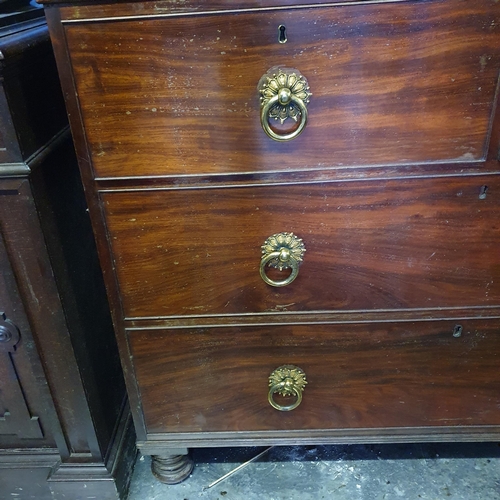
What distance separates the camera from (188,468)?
108cm

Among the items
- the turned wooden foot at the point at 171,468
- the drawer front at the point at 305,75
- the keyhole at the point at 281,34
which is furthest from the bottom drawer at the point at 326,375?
the keyhole at the point at 281,34

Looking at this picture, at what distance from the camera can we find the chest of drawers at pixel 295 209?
2.14 ft

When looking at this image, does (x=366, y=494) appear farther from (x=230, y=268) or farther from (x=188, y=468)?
(x=230, y=268)

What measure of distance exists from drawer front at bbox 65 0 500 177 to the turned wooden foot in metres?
0.62

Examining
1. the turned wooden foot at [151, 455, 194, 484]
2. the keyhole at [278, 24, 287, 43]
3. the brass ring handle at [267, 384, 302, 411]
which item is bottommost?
the turned wooden foot at [151, 455, 194, 484]

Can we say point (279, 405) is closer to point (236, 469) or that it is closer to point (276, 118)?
point (236, 469)

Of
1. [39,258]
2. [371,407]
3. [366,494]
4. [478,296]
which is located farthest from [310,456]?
[39,258]

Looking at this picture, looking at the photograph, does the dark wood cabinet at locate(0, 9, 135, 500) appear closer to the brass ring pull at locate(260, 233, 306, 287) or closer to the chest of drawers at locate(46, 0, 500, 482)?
the chest of drawers at locate(46, 0, 500, 482)

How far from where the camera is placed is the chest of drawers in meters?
0.65

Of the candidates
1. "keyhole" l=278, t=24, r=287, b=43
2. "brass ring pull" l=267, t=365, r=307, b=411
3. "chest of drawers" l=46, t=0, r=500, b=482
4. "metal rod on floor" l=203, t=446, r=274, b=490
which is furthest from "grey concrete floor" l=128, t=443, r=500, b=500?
"keyhole" l=278, t=24, r=287, b=43

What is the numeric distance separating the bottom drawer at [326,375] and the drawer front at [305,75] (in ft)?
0.99

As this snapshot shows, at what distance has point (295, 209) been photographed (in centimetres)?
76

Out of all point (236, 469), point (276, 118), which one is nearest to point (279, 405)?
point (236, 469)

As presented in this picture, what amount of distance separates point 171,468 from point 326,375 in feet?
1.30
